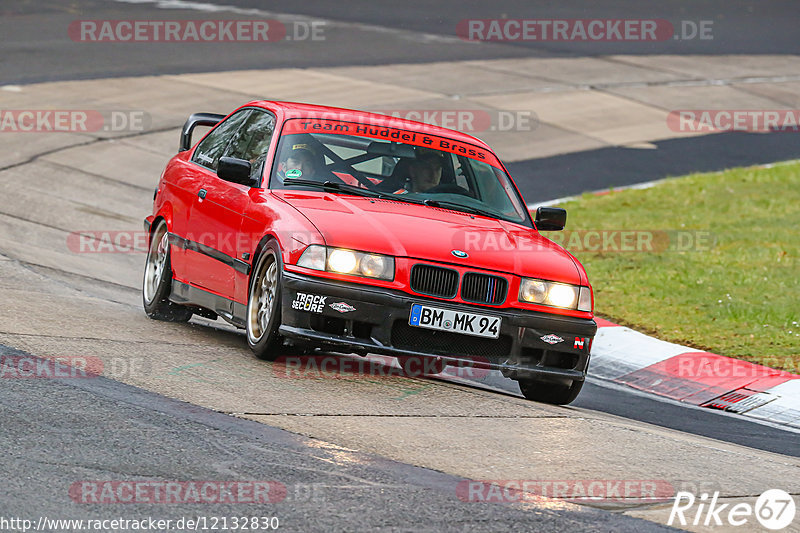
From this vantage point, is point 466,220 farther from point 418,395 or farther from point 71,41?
point 71,41

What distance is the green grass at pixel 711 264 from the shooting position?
10914 mm

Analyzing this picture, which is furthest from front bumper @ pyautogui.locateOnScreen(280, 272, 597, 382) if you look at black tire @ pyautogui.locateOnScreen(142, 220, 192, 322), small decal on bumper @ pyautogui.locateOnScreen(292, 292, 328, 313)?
black tire @ pyautogui.locateOnScreen(142, 220, 192, 322)

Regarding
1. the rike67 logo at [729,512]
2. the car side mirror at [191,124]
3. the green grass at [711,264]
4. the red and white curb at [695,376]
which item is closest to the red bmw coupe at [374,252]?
the car side mirror at [191,124]

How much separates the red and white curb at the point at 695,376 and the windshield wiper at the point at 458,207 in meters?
2.08

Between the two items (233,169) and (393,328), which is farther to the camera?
(233,169)

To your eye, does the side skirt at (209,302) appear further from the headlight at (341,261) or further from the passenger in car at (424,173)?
A: the passenger in car at (424,173)

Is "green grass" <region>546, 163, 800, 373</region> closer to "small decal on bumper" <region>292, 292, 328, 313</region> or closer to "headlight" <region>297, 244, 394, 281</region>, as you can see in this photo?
"headlight" <region>297, 244, 394, 281</region>

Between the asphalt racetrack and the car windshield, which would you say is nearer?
the asphalt racetrack

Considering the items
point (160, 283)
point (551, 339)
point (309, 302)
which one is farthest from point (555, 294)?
point (160, 283)

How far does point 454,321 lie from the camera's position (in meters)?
7.35

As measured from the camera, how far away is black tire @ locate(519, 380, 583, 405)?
315 inches

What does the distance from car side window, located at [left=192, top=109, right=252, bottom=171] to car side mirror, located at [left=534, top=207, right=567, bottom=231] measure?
90.9 inches

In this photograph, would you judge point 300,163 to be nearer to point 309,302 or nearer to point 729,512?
point 309,302

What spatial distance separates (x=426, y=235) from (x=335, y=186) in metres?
0.97
